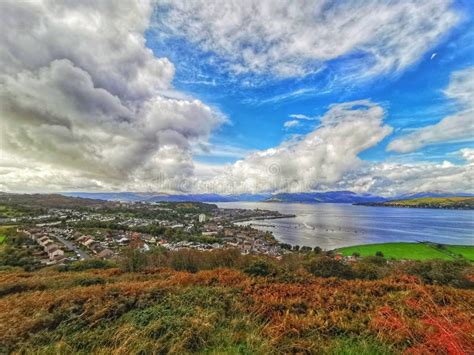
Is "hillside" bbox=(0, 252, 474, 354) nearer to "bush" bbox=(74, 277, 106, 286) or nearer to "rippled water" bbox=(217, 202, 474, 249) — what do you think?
"bush" bbox=(74, 277, 106, 286)

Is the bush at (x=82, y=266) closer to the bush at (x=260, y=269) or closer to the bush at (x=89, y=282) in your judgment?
the bush at (x=89, y=282)

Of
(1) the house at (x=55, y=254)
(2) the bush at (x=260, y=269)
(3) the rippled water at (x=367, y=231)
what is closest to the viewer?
(2) the bush at (x=260, y=269)

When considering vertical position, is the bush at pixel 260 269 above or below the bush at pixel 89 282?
above

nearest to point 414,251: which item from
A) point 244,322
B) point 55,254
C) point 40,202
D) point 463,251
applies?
Result: point 463,251

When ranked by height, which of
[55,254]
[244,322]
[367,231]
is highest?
[244,322]

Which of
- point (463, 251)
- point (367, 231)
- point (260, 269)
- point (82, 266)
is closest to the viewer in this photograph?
point (260, 269)

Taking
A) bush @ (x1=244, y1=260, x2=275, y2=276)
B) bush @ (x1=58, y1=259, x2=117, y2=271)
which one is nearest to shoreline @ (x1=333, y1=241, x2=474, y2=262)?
bush @ (x1=244, y1=260, x2=275, y2=276)

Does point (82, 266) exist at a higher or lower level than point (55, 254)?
higher

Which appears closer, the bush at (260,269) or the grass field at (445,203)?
the bush at (260,269)

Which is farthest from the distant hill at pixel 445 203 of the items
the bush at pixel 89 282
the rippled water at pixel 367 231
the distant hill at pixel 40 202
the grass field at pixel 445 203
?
the distant hill at pixel 40 202

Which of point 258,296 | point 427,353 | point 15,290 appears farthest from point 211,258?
point 427,353

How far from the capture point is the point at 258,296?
4.63 metres

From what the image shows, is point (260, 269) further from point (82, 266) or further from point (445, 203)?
point (445, 203)

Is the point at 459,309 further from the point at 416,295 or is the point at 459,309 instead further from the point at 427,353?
the point at 427,353
